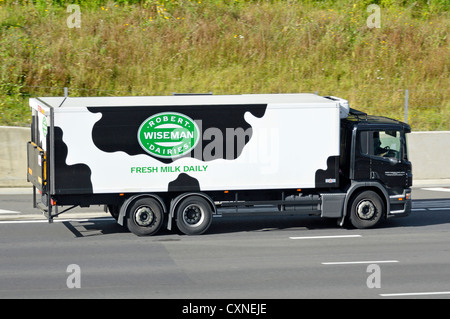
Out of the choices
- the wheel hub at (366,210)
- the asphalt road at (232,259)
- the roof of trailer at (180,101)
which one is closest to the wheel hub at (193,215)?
the asphalt road at (232,259)

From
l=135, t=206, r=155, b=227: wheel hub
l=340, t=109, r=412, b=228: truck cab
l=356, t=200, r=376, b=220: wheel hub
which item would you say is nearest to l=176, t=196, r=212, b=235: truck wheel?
l=135, t=206, r=155, b=227: wheel hub

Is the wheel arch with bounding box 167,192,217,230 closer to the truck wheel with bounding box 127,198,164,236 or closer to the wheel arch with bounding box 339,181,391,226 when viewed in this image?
the truck wheel with bounding box 127,198,164,236

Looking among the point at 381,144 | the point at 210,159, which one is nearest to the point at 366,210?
the point at 381,144

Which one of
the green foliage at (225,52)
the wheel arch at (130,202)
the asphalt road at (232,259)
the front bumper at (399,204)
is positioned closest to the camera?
the asphalt road at (232,259)

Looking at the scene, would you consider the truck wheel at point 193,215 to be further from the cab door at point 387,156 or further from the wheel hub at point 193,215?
the cab door at point 387,156

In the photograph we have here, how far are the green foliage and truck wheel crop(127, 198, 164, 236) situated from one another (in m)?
8.93

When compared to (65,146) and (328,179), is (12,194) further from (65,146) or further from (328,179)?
(328,179)

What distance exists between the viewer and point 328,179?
1502cm

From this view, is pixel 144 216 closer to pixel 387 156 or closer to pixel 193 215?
pixel 193 215

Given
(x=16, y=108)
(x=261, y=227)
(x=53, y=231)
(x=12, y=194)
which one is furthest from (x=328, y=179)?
(x=16, y=108)

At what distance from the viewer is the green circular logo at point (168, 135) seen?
14.2 metres

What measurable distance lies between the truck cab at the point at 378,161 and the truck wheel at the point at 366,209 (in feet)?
0.21

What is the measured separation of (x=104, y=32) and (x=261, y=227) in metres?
12.7
